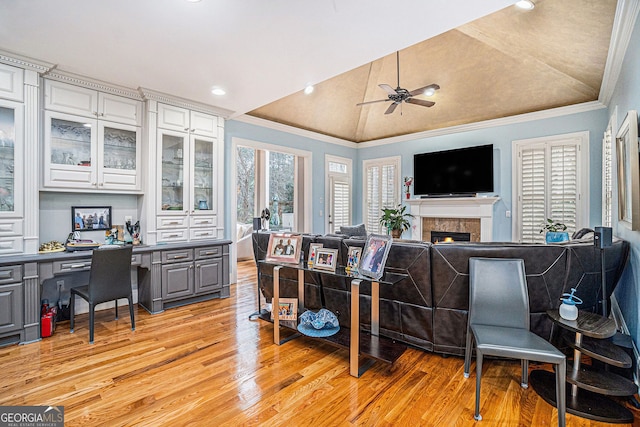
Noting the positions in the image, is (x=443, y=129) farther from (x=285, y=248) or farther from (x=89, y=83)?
(x=89, y=83)

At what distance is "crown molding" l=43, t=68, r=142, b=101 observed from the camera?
3309 millimetres

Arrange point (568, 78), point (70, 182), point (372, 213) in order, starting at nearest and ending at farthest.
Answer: point (70, 182)
point (568, 78)
point (372, 213)

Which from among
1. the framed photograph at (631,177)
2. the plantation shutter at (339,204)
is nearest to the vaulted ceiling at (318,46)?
→ the framed photograph at (631,177)

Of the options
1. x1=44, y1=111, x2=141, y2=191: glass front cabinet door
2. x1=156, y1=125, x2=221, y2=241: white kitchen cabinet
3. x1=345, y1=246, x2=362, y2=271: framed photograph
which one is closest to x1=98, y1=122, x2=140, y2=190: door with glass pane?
x1=44, y1=111, x2=141, y2=191: glass front cabinet door

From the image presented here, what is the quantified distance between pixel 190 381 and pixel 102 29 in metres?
2.90

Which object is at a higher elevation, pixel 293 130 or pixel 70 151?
pixel 293 130

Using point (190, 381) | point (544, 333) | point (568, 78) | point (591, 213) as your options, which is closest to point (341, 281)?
point (190, 381)

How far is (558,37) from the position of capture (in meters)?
3.69

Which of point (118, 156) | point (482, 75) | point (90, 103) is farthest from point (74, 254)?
point (482, 75)

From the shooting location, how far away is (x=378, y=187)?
735cm

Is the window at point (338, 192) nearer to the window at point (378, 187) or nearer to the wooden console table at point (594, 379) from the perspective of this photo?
the window at point (378, 187)

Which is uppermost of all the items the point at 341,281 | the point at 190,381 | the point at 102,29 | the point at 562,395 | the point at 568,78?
the point at 568,78

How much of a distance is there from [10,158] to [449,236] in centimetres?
643

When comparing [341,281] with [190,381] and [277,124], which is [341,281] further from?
[277,124]
